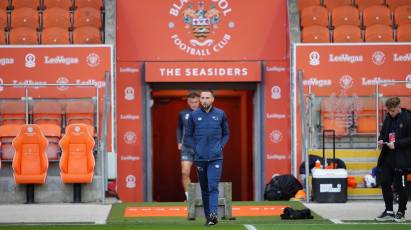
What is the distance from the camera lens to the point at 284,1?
20422 mm

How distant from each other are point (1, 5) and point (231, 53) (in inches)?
→ 199

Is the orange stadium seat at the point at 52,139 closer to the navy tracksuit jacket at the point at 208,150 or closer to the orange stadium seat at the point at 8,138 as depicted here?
the orange stadium seat at the point at 8,138

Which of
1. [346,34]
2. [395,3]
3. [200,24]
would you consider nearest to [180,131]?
[200,24]

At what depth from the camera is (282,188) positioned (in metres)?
16.9

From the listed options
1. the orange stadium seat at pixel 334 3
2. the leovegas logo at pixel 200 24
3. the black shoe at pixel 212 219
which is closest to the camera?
the black shoe at pixel 212 219

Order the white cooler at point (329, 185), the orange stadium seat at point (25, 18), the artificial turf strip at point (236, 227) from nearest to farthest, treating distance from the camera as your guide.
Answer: the artificial turf strip at point (236, 227), the white cooler at point (329, 185), the orange stadium seat at point (25, 18)

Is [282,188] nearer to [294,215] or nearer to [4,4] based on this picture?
[294,215]

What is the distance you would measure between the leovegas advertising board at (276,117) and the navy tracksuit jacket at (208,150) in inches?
303

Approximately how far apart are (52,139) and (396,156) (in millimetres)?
6661

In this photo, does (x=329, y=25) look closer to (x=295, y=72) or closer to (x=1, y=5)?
(x=295, y=72)

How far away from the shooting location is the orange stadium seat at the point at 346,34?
65.6 ft

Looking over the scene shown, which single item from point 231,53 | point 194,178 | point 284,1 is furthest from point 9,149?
point 194,178

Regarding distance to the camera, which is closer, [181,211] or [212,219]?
[212,219]

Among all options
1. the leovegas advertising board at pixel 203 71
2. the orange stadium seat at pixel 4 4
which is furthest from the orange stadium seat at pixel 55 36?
the leovegas advertising board at pixel 203 71
